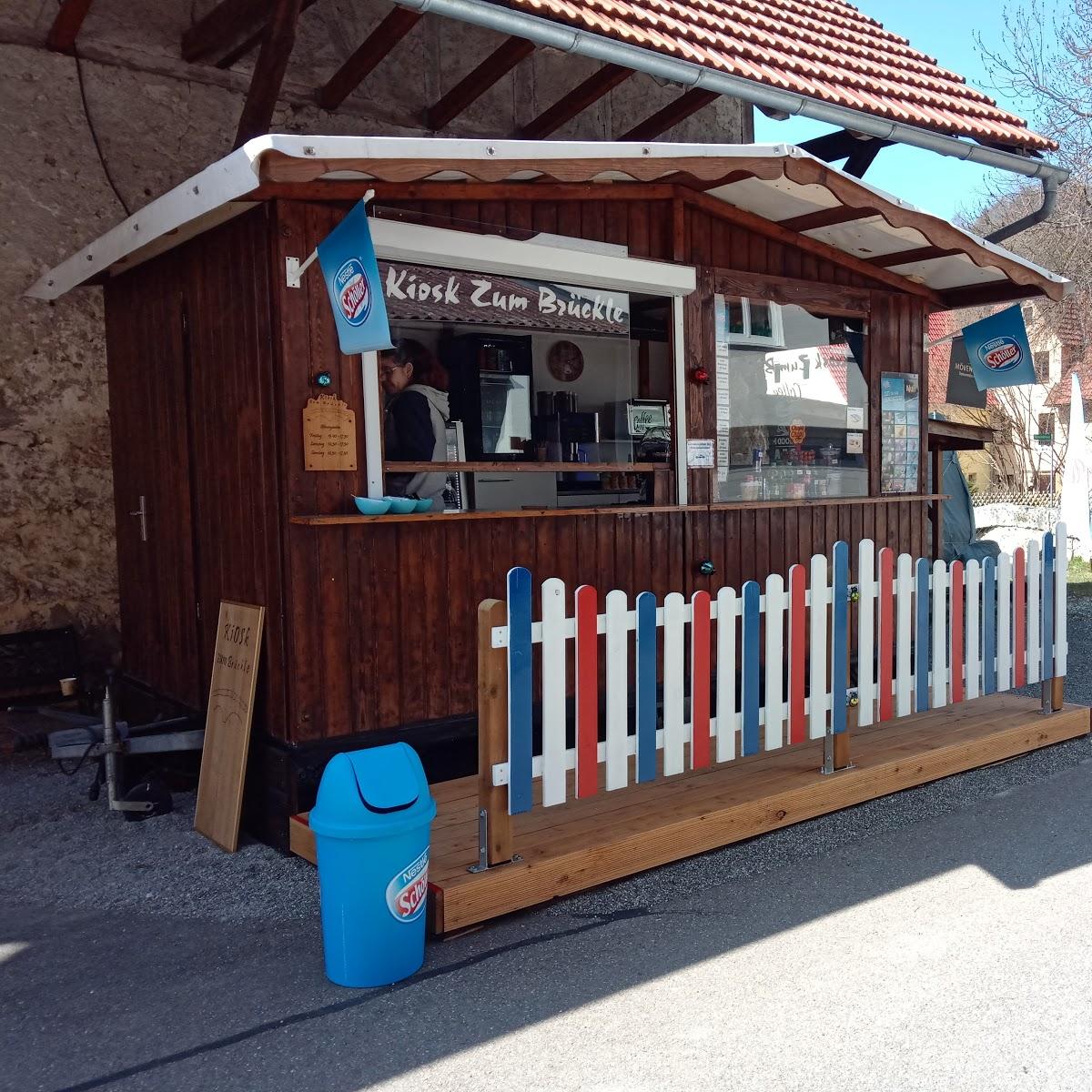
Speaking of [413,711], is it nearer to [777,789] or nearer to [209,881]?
[209,881]

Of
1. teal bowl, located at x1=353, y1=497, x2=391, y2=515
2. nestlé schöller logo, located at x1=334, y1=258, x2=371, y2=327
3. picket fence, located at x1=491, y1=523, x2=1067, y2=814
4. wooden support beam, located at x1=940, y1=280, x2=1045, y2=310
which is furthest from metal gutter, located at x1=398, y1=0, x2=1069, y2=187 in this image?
picket fence, located at x1=491, y1=523, x2=1067, y2=814

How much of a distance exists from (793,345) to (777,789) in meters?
3.17

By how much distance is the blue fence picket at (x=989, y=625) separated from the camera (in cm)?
566

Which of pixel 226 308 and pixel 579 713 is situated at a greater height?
pixel 226 308

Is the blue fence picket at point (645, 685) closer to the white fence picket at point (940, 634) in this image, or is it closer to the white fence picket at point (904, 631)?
the white fence picket at point (904, 631)

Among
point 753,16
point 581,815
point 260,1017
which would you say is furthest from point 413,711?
point 753,16

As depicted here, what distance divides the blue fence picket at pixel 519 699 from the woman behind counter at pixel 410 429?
148 cm

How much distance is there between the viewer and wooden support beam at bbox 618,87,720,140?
27.6 ft

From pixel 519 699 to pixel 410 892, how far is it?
0.80m

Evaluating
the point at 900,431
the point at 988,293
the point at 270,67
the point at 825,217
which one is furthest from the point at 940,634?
the point at 270,67

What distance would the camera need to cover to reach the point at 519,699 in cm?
378

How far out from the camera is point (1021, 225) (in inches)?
322

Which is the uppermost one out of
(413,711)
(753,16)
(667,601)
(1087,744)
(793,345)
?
(753,16)

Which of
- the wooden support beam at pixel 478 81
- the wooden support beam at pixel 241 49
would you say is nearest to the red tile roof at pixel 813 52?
the wooden support beam at pixel 478 81
